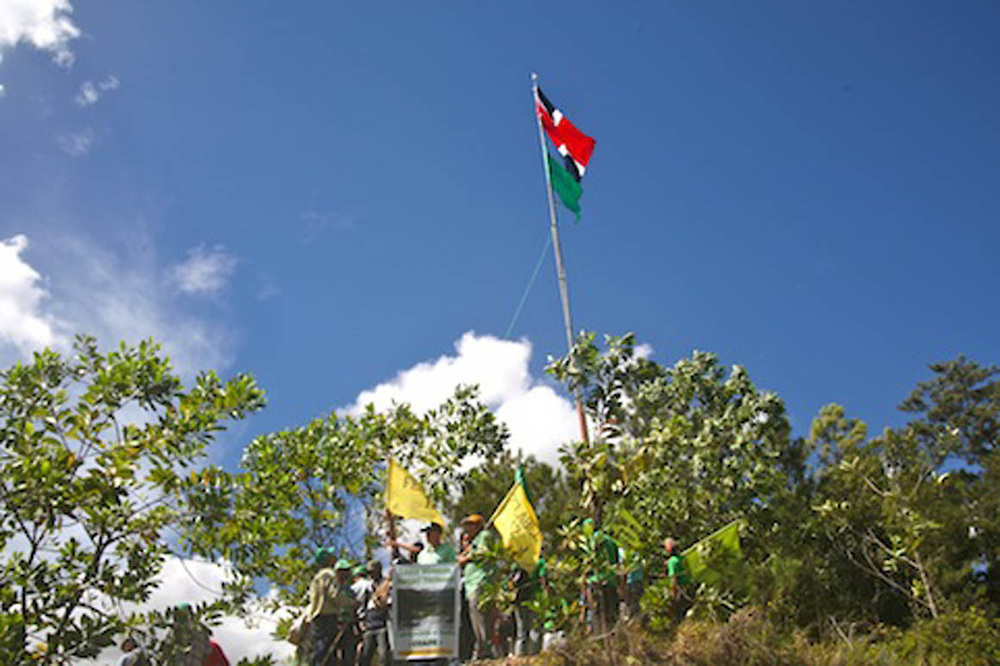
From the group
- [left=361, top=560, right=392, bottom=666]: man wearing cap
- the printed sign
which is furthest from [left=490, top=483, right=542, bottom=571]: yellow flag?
[left=361, top=560, right=392, bottom=666]: man wearing cap

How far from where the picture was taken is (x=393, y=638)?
856 cm

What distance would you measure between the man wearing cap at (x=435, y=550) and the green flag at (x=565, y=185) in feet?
18.8

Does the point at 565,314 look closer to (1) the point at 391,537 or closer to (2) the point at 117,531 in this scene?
(1) the point at 391,537

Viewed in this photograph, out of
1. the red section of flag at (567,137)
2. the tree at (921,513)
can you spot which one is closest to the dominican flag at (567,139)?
the red section of flag at (567,137)

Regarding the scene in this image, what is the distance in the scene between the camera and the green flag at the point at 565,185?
1310cm

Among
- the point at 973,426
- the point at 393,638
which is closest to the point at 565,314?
the point at 393,638

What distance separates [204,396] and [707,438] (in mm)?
15574

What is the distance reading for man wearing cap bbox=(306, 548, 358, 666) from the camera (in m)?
8.82

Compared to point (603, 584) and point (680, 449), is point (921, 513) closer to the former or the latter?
point (680, 449)

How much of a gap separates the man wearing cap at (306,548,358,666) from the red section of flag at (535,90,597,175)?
7783mm

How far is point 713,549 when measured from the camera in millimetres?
8781

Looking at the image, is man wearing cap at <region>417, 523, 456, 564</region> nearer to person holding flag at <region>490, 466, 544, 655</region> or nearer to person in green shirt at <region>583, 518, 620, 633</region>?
person holding flag at <region>490, 466, 544, 655</region>

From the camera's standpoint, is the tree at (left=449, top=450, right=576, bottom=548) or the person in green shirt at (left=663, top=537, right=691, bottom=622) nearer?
the person in green shirt at (left=663, top=537, right=691, bottom=622)

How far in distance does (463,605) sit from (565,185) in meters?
6.86
